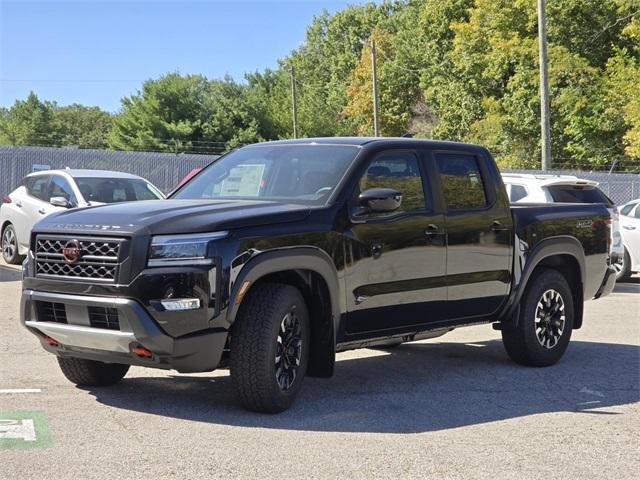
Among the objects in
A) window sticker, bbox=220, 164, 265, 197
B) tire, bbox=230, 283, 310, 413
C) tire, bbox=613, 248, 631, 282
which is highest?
window sticker, bbox=220, 164, 265, 197

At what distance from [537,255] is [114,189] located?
30.0 ft

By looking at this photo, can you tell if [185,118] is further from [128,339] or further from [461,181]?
[128,339]

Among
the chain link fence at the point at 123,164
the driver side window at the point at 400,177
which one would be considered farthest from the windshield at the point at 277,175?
the chain link fence at the point at 123,164

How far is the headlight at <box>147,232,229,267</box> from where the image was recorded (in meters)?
6.29

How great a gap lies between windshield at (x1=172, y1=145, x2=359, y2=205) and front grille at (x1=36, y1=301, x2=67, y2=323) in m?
1.59

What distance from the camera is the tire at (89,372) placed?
7.39 metres

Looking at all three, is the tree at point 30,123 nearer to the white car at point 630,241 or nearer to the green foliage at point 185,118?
the green foliage at point 185,118

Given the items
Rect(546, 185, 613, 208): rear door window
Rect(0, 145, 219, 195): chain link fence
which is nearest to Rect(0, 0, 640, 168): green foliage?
Rect(0, 145, 219, 195): chain link fence

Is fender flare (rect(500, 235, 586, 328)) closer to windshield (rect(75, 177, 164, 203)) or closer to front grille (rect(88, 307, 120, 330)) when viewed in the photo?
front grille (rect(88, 307, 120, 330))

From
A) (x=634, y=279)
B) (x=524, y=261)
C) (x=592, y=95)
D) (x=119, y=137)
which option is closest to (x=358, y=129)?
(x=119, y=137)

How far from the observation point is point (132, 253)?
6.31 m

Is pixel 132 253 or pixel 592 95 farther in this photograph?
pixel 592 95

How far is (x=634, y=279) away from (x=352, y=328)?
13.3m

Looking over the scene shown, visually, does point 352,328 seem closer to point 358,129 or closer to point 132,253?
point 132,253
